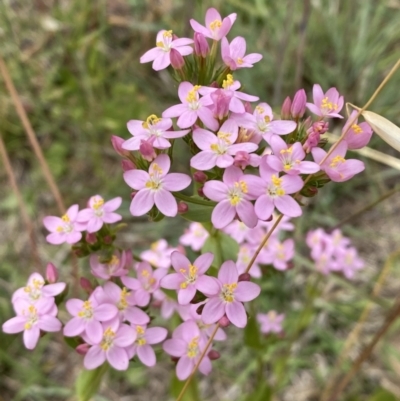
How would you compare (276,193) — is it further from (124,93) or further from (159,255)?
(124,93)

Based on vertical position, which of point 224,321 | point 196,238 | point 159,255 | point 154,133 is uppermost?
point 154,133

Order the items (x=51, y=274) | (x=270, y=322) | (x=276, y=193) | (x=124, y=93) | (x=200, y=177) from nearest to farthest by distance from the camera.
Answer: (x=276, y=193)
(x=200, y=177)
(x=51, y=274)
(x=270, y=322)
(x=124, y=93)

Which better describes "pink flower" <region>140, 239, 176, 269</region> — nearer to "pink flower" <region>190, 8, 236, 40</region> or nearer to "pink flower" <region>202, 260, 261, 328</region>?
"pink flower" <region>202, 260, 261, 328</region>

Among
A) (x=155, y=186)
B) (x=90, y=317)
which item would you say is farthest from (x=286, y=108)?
(x=90, y=317)

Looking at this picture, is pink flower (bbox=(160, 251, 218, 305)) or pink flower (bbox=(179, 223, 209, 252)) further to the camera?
pink flower (bbox=(179, 223, 209, 252))

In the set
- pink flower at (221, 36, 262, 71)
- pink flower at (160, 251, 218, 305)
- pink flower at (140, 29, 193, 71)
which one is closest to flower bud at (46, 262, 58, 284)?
pink flower at (160, 251, 218, 305)

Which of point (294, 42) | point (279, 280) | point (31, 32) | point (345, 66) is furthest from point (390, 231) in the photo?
point (31, 32)
